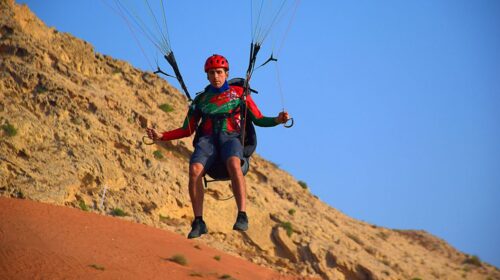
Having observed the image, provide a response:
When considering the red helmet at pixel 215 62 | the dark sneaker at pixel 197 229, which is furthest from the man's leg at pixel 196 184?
the red helmet at pixel 215 62

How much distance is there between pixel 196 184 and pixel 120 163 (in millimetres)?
18696

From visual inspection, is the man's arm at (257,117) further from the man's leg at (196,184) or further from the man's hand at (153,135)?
the man's hand at (153,135)

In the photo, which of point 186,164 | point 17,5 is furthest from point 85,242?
point 17,5

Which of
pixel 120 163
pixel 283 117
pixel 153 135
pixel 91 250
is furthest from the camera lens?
pixel 120 163

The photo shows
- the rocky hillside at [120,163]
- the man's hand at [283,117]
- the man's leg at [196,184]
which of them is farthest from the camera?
the rocky hillside at [120,163]

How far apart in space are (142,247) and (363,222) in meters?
28.9

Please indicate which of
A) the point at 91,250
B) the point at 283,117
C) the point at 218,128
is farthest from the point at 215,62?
the point at 91,250

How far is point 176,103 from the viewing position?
38.2m

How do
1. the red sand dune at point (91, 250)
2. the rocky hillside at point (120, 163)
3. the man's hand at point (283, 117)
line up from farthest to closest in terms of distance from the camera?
the rocky hillside at point (120, 163) → the red sand dune at point (91, 250) → the man's hand at point (283, 117)

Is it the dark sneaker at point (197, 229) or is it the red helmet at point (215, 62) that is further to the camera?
the red helmet at point (215, 62)

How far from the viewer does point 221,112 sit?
10031 millimetres

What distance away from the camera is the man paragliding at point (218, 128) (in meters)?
9.50

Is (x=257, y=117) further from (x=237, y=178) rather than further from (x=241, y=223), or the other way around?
(x=241, y=223)

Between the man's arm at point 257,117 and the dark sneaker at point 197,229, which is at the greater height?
the man's arm at point 257,117
